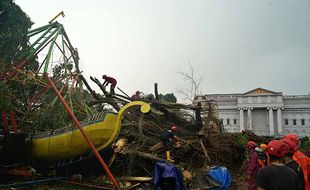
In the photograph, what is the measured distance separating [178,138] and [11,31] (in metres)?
7.46

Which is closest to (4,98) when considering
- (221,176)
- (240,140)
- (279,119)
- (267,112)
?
(221,176)

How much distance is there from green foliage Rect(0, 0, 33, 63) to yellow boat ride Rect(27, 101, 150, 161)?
3380 millimetres

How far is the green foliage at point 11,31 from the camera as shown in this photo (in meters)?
10.4

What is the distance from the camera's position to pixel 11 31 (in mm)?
10594

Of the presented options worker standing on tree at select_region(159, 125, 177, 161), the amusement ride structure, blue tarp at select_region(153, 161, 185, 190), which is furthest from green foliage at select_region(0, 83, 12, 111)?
blue tarp at select_region(153, 161, 185, 190)

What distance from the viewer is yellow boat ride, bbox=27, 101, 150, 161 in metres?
8.90

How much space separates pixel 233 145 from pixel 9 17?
10.1 metres

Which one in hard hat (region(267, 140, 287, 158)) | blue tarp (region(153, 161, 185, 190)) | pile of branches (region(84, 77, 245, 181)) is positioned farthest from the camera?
pile of branches (region(84, 77, 245, 181))

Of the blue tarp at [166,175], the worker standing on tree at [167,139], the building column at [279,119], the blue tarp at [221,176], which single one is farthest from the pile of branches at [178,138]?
the building column at [279,119]

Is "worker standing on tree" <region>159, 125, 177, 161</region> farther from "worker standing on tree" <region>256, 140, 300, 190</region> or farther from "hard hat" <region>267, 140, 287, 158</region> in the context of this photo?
"worker standing on tree" <region>256, 140, 300, 190</region>

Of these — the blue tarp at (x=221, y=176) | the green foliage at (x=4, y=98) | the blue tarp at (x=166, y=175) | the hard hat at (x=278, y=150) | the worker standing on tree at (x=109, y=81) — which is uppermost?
the worker standing on tree at (x=109, y=81)

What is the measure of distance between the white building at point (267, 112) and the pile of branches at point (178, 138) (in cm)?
3359

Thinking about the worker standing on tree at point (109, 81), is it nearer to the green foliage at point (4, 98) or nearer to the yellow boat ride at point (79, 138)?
the yellow boat ride at point (79, 138)

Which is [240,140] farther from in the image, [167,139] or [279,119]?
[279,119]
